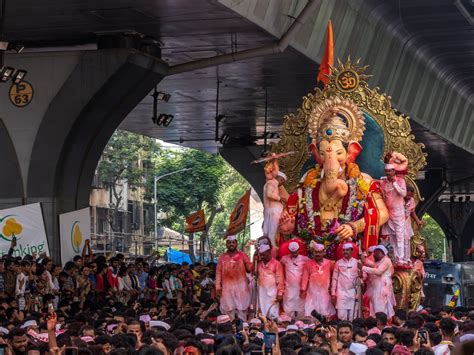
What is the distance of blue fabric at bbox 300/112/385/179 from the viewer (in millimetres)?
24906

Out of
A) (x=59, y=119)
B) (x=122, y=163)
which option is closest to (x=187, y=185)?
(x=122, y=163)

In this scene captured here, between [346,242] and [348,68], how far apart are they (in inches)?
146

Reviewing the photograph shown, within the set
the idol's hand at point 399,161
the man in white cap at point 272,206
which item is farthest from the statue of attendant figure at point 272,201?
the idol's hand at point 399,161

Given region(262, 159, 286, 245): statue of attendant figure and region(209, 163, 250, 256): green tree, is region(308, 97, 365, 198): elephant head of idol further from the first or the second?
region(209, 163, 250, 256): green tree

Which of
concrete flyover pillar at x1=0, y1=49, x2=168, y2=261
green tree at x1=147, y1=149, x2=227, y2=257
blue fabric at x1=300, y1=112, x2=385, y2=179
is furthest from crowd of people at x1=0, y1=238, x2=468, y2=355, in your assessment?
green tree at x1=147, y1=149, x2=227, y2=257

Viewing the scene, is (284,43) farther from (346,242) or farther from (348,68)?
(346,242)

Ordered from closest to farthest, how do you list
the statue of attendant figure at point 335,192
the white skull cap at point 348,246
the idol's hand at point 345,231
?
the white skull cap at point 348,246
the idol's hand at point 345,231
the statue of attendant figure at point 335,192

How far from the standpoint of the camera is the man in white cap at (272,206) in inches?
981

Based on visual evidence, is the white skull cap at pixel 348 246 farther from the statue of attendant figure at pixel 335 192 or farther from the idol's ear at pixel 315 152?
the idol's ear at pixel 315 152

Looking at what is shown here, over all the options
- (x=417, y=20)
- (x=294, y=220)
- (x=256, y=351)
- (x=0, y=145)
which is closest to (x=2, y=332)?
(x=256, y=351)

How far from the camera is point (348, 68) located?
2505cm

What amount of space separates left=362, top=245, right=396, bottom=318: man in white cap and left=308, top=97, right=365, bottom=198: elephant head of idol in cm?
139

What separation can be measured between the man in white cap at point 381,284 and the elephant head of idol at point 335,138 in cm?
139

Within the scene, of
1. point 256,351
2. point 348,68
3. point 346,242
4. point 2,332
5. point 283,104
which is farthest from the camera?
point 283,104
